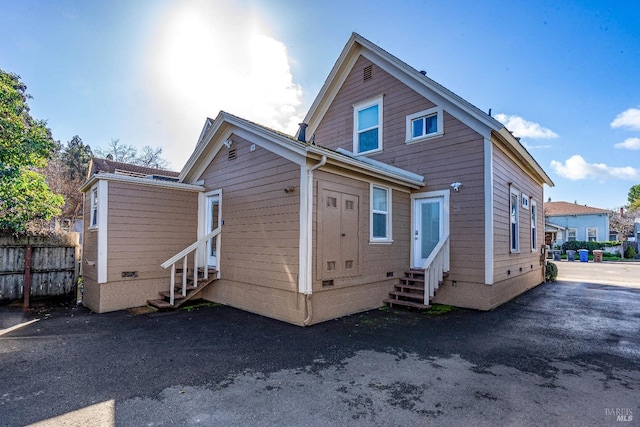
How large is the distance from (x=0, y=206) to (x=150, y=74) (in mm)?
5277

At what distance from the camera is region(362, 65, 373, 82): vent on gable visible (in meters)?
9.44

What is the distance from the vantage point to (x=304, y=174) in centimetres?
573

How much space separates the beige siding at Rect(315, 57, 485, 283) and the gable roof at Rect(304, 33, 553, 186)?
0.59 feet

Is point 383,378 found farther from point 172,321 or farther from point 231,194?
point 231,194

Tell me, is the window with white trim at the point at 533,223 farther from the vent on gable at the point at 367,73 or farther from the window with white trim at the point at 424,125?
the vent on gable at the point at 367,73

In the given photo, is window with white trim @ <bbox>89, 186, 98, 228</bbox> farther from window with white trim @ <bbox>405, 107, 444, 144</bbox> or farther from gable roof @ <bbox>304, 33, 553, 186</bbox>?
window with white trim @ <bbox>405, 107, 444, 144</bbox>

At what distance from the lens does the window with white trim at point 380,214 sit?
7132mm

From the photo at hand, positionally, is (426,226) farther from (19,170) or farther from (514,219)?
(19,170)

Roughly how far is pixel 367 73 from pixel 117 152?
27.6m

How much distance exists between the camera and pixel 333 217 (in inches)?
242

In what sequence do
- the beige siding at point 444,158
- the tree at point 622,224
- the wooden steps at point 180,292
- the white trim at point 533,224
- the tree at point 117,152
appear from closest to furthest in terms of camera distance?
the wooden steps at point 180,292
the beige siding at point 444,158
the white trim at point 533,224
the tree at point 117,152
the tree at point 622,224

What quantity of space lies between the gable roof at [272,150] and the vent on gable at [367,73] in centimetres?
260

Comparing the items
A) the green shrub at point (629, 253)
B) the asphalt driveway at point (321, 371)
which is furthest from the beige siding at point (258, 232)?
the green shrub at point (629, 253)

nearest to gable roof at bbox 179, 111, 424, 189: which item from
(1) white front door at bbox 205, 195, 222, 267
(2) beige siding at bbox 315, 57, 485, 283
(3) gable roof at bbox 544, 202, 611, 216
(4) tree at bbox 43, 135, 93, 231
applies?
(2) beige siding at bbox 315, 57, 485, 283
